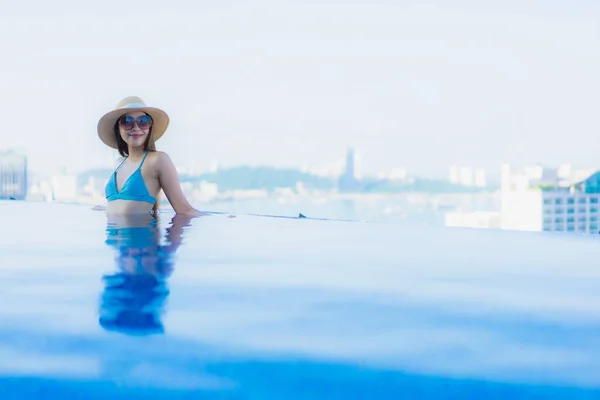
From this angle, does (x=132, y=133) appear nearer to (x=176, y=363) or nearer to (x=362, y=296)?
(x=362, y=296)

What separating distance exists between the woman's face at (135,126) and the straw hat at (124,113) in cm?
3

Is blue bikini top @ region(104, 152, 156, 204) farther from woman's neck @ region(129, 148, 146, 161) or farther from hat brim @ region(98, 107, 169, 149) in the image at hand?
hat brim @ region(98, 107, 169, 149)

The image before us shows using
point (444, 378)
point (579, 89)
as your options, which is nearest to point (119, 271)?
point (444, 378)

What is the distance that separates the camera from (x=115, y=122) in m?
3.03

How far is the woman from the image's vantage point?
288cm

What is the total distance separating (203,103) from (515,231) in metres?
43.3

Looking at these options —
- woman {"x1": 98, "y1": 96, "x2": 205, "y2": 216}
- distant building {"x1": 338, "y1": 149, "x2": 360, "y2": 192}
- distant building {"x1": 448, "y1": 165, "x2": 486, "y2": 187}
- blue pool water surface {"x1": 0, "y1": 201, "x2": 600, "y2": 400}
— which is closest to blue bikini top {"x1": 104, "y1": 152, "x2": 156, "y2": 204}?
woman {"x1": 98, "y1": 96, "x2": 205, "y2": 216}

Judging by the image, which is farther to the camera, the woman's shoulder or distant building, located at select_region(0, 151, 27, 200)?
distant building, located at select_region(0, 151, 27, 200)

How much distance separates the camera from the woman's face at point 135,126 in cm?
293

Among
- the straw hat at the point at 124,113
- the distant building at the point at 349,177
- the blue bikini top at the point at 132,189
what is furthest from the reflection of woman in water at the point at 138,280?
the distant building at the point at 349,177

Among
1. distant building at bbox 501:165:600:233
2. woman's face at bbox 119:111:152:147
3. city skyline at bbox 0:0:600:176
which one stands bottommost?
distant building at bbox 501:165:600:233

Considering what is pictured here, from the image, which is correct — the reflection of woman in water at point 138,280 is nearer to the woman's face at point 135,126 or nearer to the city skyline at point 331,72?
the woman's face at point 135,126

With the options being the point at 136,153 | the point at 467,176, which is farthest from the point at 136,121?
the point at 467,176

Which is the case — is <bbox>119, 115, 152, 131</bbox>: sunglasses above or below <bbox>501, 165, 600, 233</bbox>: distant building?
above
